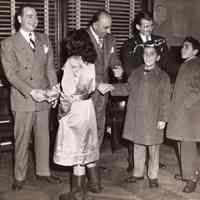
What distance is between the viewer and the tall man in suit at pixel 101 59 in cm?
383

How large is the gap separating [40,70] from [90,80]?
655 millimetres

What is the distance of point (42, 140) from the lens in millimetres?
4062

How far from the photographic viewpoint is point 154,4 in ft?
19.6

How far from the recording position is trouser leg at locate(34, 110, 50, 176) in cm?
400

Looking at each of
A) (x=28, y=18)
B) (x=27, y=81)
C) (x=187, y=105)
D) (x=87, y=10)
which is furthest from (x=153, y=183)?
(x=87, y=10)

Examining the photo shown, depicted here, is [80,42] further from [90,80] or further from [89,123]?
[89,123]

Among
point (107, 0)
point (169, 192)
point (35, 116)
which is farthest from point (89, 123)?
point (107, 0)

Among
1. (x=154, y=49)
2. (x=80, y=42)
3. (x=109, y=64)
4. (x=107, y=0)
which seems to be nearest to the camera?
(x=80, y=42)

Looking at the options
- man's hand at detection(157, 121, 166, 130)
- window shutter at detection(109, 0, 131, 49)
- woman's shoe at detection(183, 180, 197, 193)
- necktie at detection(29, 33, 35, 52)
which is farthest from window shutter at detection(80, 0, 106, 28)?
woman's shoe at detection(183, 180, 197, 193)

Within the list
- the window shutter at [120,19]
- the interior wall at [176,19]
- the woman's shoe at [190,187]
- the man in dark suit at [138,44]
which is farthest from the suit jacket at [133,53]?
the interior wall at [176,19]

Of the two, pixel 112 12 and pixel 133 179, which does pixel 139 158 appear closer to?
pixel 133 179

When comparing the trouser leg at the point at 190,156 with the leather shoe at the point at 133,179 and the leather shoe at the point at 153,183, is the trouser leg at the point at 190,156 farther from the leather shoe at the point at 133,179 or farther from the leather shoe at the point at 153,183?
the leather shoe at the point at 133,179

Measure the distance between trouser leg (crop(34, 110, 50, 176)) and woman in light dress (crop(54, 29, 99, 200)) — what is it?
0.50 meters

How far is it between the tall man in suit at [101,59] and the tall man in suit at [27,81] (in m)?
0.45
